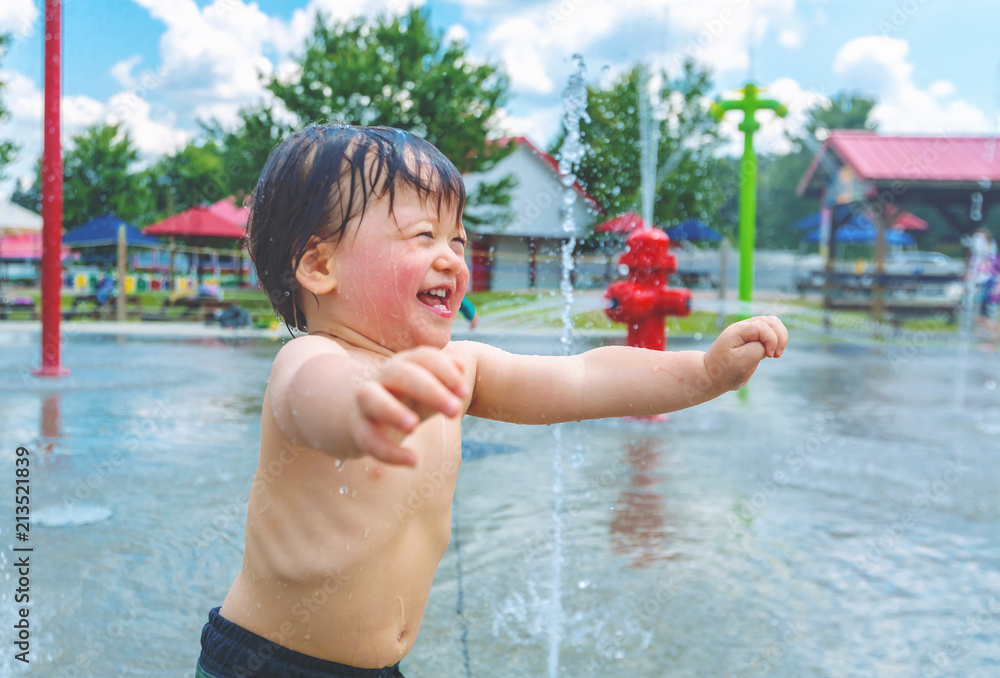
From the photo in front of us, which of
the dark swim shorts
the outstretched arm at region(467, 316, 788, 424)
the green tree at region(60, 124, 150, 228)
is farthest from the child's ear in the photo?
the green tree at region(60, 124, 150, 228)

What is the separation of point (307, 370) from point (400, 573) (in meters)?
0.46

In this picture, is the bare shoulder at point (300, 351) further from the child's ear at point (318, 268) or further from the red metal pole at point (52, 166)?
the red metal pole at point (52, 166)

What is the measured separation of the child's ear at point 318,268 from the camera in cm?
124

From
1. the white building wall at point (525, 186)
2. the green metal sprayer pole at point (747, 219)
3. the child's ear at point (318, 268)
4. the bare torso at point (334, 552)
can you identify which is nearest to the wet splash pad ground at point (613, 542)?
the bare torso at point (334, 552)

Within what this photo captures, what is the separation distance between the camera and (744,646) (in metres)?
2.16

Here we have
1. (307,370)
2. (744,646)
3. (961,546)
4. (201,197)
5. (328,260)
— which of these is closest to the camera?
(307,370)

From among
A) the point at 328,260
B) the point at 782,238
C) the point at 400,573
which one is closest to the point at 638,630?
the point at 400,573

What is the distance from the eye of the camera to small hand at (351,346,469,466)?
0.80 meters

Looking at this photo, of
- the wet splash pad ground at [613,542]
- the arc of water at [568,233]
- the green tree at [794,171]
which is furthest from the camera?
the green tree at [794,171]

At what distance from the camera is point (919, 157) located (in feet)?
55.5

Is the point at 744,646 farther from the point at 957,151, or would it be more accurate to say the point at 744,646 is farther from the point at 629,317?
the point at 957,151

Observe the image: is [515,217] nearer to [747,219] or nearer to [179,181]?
[747,219]

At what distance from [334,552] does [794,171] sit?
5005 centimetres

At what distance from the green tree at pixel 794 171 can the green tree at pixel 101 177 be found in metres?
30.6
